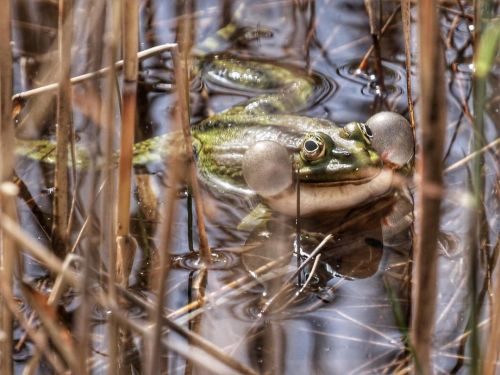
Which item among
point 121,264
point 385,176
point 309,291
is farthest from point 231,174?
point 121,264

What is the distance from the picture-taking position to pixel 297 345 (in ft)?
6.79

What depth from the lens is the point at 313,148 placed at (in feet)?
8.99

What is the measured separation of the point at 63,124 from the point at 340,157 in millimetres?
1074

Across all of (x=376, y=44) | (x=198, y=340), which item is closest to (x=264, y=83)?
(x=376, y=44)

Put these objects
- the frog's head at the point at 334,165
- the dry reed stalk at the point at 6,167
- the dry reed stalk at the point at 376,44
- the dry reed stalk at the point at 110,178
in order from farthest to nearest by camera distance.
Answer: the dry reed stalk at the point at 376,44, the frog's head at the point at 334,165, the dry reed stalk at the point at 6,167, the dry reed stalk at the point at 110,178

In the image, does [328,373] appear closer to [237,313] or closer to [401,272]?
[237,313]

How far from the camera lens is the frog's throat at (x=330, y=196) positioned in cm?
278

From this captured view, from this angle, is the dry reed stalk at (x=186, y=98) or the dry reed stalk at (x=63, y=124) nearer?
the dry reed stalk at (x=63, y=124)

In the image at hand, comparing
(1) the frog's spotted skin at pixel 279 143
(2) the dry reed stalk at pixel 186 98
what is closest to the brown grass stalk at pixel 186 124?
(2) the dry reed stalk at pixel 186 98

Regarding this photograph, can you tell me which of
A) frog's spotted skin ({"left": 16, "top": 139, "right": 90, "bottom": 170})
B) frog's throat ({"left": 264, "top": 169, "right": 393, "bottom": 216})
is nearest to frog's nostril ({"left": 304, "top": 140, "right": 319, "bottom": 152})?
frog's throat ({"left": 264, "top": 169, "right": 393, "bottom": 216})

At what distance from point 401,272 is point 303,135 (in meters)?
0.70

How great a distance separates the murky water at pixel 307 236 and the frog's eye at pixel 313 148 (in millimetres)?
232

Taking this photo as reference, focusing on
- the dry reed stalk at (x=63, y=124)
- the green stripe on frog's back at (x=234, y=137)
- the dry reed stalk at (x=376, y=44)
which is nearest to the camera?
the dry reed stalk at (x=63, y=124)

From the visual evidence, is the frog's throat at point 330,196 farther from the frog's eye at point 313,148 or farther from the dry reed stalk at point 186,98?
the dry reed stalk at point 186,98
